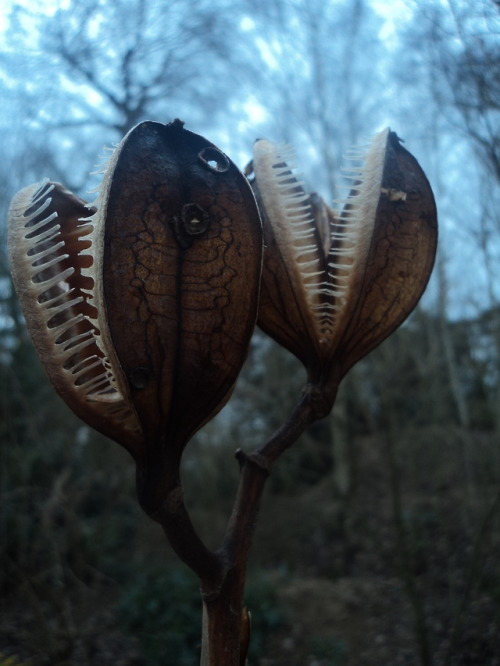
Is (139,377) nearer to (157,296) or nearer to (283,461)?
(157,296)

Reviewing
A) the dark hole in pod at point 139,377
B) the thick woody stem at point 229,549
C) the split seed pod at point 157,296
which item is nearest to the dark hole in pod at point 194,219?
the split seed pod at point 157,296

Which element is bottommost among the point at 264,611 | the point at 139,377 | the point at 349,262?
the point at 264,611

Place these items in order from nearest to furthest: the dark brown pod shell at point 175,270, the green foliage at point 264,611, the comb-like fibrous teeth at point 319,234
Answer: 1. the dark brown pod shell at point 175,270
2. the comb-like fibrous teeth at point 319,234
3. the green foliage at point 264,611

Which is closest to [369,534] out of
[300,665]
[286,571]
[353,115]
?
[286,571]

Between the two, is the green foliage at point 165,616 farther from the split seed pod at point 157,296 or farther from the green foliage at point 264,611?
the split seed pod at point 157,296

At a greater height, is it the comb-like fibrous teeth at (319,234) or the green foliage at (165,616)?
the comb-like fibrous teeth at (319,234)

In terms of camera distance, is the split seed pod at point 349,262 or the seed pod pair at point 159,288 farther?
the split seed pod at point 349,262

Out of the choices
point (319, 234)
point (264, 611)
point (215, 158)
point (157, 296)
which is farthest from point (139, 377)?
point (264, 611)

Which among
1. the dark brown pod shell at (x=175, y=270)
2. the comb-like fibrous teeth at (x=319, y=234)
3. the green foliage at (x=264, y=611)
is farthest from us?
the green foliage at (x=264, y=611)
